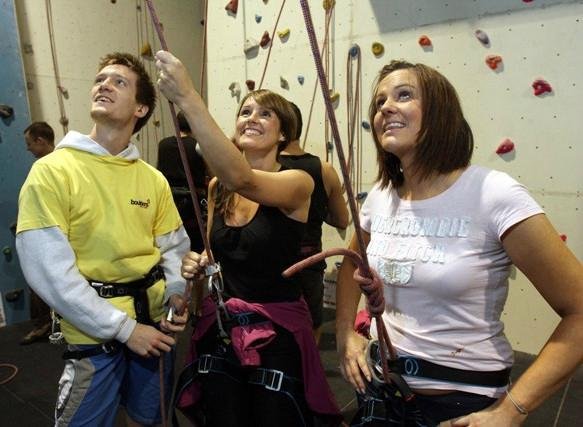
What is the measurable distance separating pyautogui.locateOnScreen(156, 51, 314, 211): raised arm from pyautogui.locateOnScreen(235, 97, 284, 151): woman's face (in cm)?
18

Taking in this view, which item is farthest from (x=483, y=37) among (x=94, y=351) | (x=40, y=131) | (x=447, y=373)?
(x=40, y=131)

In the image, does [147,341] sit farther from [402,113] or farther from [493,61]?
[493,61]

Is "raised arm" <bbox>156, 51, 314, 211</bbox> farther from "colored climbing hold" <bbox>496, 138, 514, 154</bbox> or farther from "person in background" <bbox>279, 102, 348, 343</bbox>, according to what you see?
"colored climbing hold" <bbox>496, 138, 514, 154</bbox>

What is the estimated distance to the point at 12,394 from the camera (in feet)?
7.52

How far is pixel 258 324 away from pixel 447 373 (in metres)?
0.56

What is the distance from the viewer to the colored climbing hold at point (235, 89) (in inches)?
148

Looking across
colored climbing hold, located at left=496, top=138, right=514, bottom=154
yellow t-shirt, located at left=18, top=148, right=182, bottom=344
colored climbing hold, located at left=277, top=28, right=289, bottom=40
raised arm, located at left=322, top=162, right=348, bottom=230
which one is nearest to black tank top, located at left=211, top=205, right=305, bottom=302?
yellow t-shirt, located at left=18, top=148, right=182, bottom=344

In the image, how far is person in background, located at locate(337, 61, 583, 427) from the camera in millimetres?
784

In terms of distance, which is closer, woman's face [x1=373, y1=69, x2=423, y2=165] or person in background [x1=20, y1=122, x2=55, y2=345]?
woman's face [x1=373, y1=69, x2=423, y2=165]

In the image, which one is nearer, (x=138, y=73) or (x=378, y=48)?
(x=138, y=73)

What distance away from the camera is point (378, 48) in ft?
9.71

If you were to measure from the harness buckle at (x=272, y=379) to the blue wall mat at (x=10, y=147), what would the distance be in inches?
112

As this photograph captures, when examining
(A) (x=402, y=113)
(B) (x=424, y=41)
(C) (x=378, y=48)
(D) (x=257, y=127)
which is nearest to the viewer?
(A) (x=402, y=113)

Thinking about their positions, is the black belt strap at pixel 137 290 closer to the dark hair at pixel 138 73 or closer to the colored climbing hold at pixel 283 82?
the dark hair at pixel 138 73
